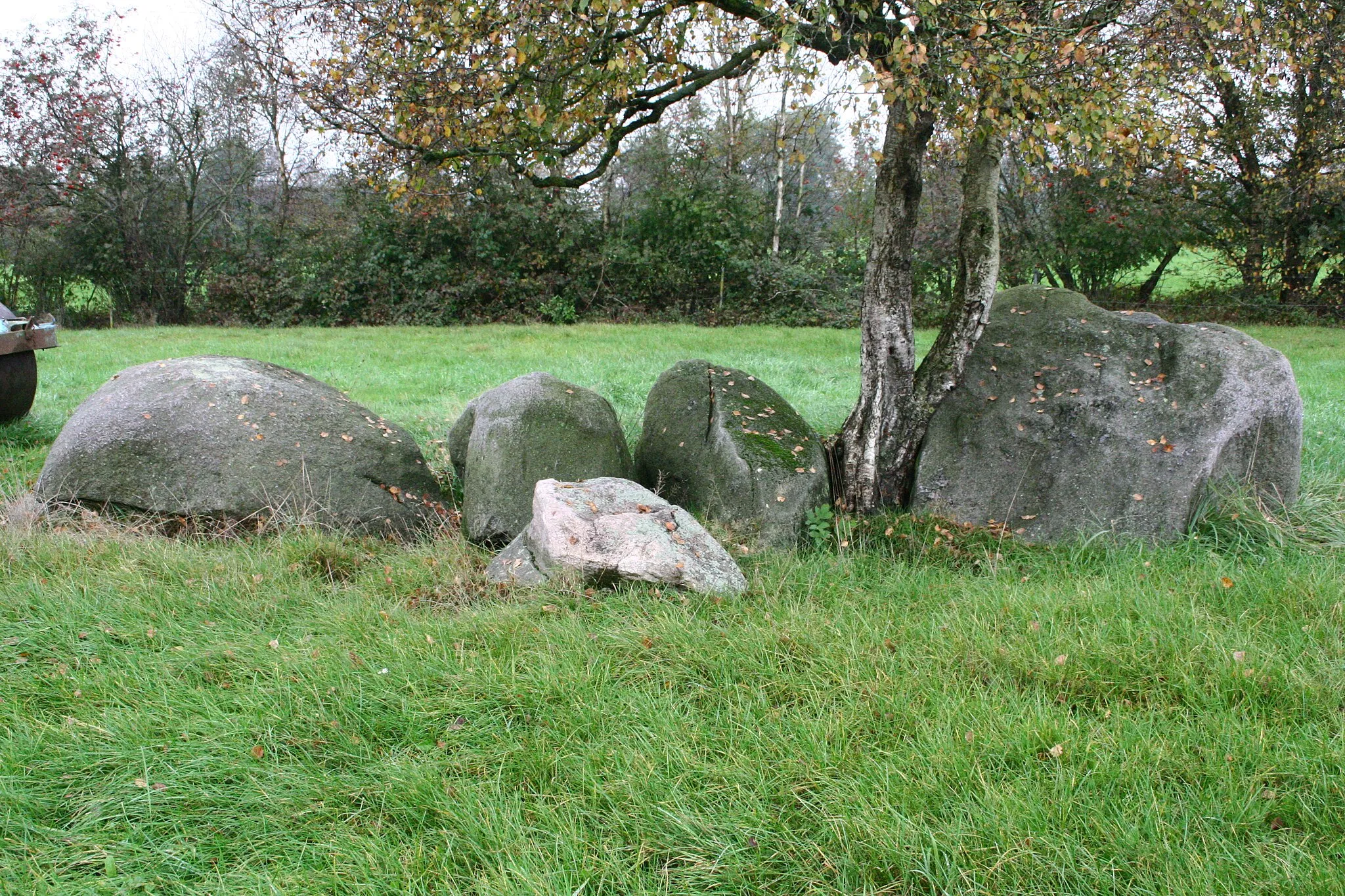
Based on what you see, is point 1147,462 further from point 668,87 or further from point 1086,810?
point 668,87

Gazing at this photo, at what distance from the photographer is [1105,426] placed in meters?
5.61

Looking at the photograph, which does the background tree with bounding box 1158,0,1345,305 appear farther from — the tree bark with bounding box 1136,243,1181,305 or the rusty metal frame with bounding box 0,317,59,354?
the rusty metal frame with bounding box 0,317,59,354

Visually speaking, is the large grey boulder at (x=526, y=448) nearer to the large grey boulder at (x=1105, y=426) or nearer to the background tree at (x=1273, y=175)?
the large grey boulder at (x=1105, y=426)

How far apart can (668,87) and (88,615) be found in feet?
16.1

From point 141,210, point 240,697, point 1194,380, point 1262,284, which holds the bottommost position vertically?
point 240,697

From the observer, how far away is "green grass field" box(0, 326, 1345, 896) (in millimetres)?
2549

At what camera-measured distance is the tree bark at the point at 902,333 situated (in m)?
5.81

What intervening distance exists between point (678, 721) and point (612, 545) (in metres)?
1.30

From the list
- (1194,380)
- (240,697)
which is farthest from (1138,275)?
(240,697)

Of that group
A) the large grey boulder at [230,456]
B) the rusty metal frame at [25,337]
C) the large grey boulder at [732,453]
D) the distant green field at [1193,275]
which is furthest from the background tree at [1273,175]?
the rusty metal frame at [25,337]

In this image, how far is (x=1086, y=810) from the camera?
265 centimetres

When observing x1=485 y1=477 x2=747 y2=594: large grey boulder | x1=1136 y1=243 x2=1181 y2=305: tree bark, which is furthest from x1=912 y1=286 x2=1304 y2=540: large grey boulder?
x1=1136 y1=243 x2=1181 y2=305: tree bark

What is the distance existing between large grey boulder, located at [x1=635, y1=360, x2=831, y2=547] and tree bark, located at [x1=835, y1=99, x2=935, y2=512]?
0.28 meters

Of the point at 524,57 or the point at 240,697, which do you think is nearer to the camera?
the point at 240,697
